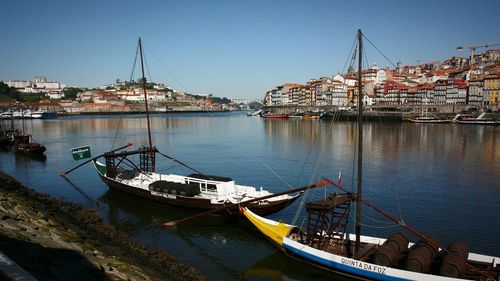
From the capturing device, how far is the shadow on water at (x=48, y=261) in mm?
8805

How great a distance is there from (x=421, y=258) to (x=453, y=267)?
100 cm

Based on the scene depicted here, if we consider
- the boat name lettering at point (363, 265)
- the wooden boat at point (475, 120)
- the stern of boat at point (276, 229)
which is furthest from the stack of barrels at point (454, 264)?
the wooden boat at point (475, 120)

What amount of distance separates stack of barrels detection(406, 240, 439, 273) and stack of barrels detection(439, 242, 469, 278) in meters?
0.50

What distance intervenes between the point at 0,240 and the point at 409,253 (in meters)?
13.4

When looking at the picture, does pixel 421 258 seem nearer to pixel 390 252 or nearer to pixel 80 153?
pixel 390 252

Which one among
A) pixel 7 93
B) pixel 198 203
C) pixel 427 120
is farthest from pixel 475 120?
pixel 7 93

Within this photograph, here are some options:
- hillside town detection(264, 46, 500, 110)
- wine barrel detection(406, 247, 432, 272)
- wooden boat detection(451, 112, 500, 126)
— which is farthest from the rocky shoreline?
wooden boat detection(451, 112, 500, 126)

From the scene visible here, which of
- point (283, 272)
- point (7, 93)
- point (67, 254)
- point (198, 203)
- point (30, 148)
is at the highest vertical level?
point (7, 93)

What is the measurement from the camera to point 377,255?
524 inches

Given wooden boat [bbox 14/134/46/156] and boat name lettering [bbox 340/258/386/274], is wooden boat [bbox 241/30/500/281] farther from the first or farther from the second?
wooden boat [bbox 14/134/46/156]

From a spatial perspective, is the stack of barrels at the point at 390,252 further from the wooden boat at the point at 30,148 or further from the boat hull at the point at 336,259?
the wooden boat at the point at 30,148

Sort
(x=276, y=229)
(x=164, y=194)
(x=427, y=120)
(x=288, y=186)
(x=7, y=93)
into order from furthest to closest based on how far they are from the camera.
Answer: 1. (x=7, y=93)
2. (x=427, y=120)
3. (x=288, y=186)
4. (x=164, y=194)
5. (x=276, y=229)

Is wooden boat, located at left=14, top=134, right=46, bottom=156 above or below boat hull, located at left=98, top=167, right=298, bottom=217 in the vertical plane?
above

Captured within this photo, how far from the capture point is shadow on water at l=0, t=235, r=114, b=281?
880 cm
